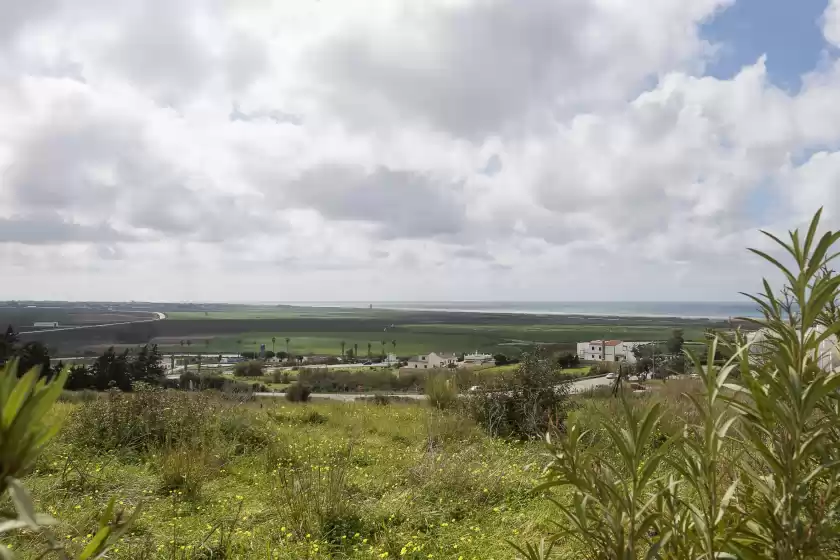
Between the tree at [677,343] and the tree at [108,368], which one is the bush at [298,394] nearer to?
the tree at [108,368]

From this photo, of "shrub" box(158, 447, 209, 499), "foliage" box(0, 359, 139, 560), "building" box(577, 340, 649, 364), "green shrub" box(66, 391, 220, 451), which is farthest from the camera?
"building" box(577, 340, 649, 364)

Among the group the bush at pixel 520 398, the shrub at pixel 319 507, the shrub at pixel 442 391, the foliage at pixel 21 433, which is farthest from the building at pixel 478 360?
the foliage at pixel 21 433

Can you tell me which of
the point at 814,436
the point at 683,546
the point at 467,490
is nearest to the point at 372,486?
the point at 467,490

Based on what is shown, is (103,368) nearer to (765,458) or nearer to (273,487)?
(273,487)

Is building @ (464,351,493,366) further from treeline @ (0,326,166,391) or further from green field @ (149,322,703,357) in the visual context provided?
treeline @ (0,326,166,391)

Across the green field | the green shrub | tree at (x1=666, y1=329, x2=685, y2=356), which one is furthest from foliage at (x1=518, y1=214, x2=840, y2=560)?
the green field

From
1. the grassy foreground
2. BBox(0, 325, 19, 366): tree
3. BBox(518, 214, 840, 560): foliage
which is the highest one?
BBox(518, 214, 840, 560): foliage
